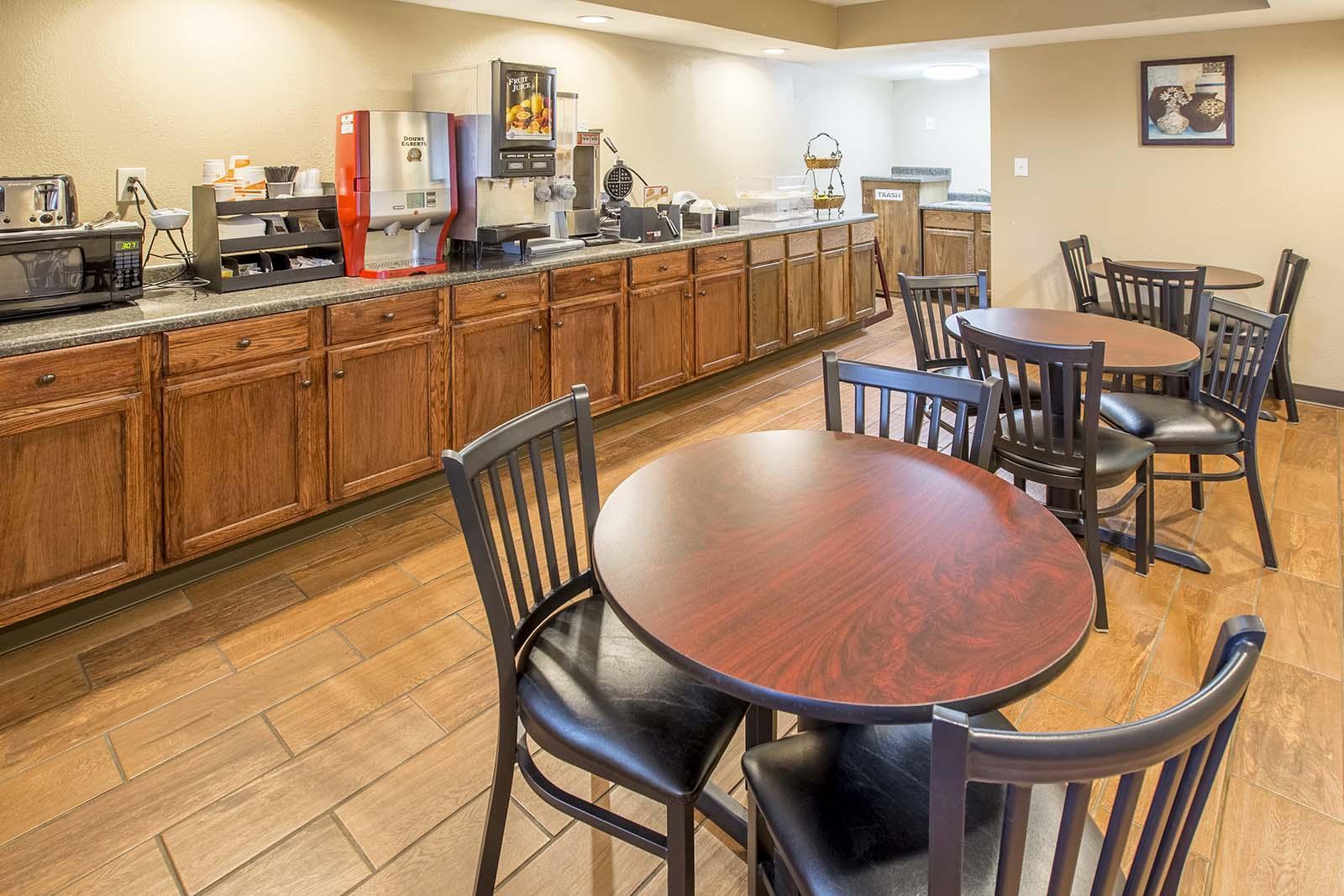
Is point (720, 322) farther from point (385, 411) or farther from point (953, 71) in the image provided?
point (953, 71)

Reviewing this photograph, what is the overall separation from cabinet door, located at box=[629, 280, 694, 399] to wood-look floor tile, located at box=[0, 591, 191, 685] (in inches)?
88.7

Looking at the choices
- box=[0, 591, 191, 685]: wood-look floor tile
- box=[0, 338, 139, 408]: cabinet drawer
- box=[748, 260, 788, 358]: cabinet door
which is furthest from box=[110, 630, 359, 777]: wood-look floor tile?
box=[748, 260, 788, 358]: cabinet door

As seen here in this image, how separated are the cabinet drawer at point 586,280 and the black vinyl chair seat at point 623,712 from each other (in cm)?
239

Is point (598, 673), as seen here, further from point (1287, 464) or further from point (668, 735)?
point (1287, 464)

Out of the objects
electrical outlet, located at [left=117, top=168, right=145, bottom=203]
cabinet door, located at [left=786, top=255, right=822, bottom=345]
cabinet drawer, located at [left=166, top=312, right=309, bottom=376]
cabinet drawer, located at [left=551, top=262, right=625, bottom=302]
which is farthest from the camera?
cabinet door, located at [left=786, top=255, right=822, bottom=345]

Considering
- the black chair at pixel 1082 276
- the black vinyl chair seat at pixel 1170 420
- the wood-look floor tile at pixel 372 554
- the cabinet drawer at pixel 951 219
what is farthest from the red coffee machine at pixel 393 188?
the cabinet drawer at pixel 951 219

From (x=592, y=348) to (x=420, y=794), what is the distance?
8.03ft

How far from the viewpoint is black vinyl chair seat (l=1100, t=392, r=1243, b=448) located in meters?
2.75

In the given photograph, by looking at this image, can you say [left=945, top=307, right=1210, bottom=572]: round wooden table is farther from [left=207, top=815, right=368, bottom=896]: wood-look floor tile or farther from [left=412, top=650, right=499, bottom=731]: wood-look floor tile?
[left=207, top=815, right=368, bottom=896]: wood-look floor tile

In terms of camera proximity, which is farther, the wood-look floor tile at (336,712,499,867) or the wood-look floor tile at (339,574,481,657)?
the wood-look floor tile at (339,574,481,657)

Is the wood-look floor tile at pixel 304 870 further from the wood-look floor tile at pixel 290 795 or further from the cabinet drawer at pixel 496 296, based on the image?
the cabinet drawer at pixel 496 296

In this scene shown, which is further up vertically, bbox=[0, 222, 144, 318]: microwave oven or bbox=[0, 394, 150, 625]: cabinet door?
bbox=[0, 222, 144, 318]: microwave oven

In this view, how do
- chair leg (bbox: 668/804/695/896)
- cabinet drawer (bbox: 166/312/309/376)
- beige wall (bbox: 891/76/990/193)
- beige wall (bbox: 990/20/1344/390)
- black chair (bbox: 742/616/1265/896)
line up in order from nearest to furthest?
black chair (bbox: 742/616/1265/896), chair leg (bbox: 668/804/695/896), cabinet drawer (bbox: 166/312/309/376), beige wall (bbox: 990/20/1344/390), beige wall (bbox: 891/76/990/193)

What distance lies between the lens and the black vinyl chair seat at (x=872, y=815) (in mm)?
1056
